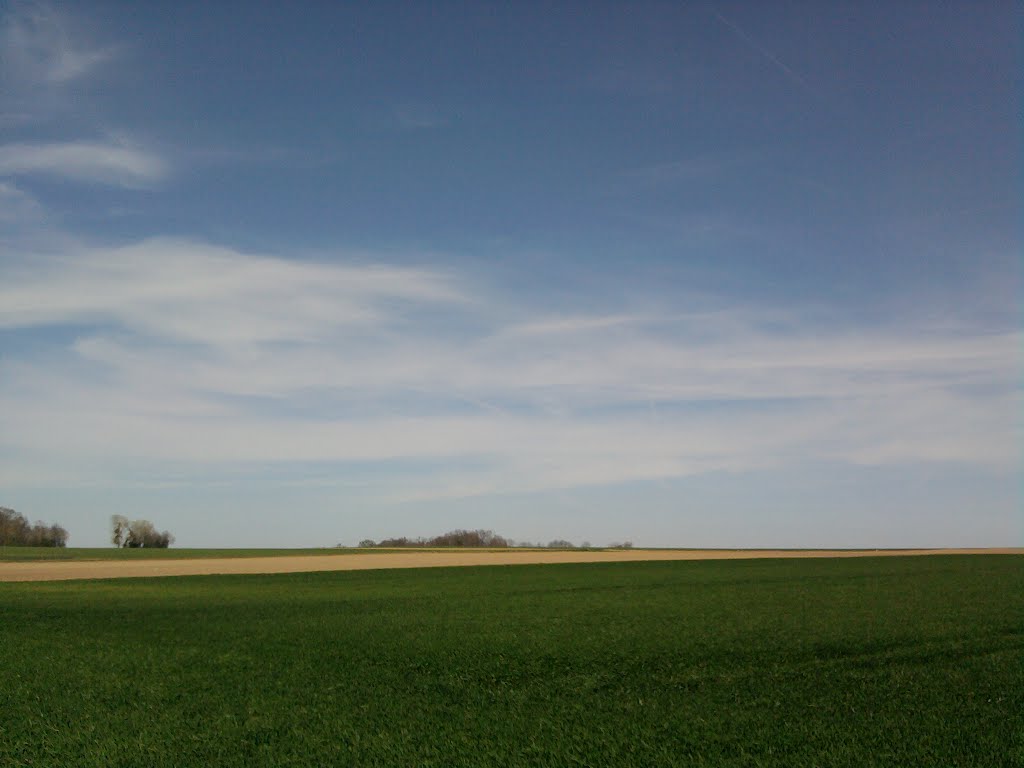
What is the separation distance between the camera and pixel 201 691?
10.6m

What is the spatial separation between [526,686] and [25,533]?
428ft

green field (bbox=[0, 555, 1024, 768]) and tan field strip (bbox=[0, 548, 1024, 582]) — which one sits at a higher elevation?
green field (bbox=[0, 555, 1024, 768])

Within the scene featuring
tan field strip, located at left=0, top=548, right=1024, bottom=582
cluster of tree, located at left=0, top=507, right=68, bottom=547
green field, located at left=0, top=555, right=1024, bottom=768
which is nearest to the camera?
green field, located at left=0, top=555, right=1024, bottom=768

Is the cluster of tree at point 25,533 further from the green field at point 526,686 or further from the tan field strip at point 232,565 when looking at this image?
the green field at point 526,686

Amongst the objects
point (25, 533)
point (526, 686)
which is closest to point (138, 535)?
point (25, 533)

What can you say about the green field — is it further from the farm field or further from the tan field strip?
the farm field

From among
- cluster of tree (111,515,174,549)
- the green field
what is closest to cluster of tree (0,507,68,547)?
cluster of tree (111,515,174,549)

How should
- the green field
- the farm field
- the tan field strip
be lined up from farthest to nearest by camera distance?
the farm field, the tan field strip, the green field

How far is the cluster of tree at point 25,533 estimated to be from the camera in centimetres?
11756

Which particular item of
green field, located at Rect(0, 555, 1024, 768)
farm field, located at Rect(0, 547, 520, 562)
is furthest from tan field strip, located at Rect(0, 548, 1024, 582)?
green field, located at Rect(0, 555, 1024, 768)

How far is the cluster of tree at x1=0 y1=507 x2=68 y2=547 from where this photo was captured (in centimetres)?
11756

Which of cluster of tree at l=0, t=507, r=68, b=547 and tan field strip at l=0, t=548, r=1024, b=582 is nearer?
tan field strip at l=0, t=548, r=1024, b=582

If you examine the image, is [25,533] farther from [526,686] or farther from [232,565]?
[526,686]

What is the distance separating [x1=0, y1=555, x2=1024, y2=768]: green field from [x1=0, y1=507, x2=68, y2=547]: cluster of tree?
114 metres
